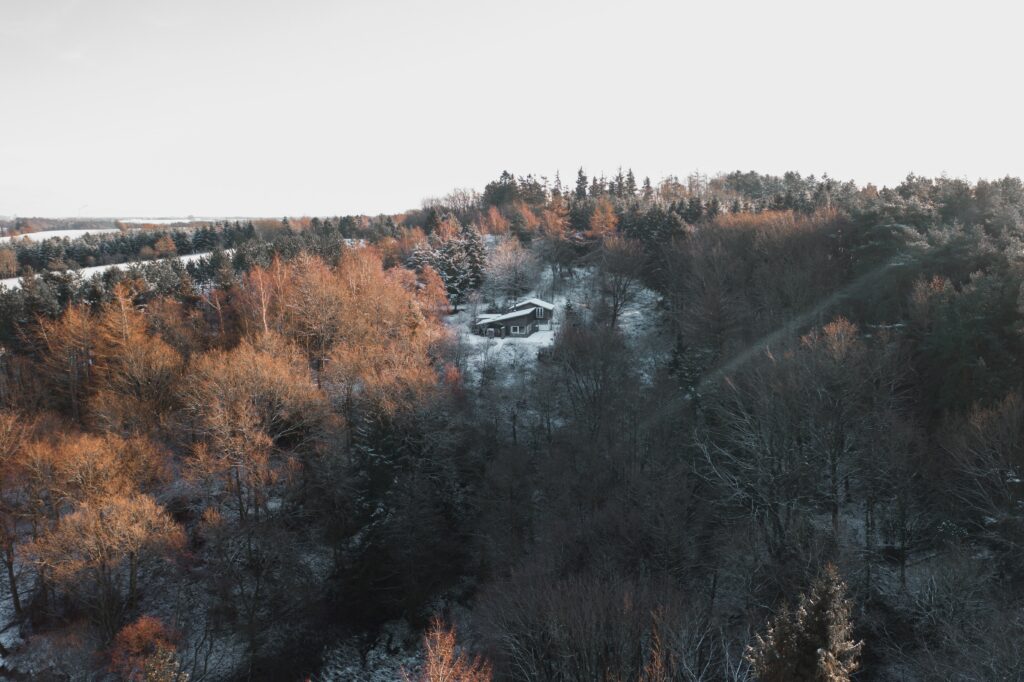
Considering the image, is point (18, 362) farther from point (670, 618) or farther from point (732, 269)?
point (732, 269)

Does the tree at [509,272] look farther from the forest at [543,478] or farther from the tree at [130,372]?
the tree at [130,372]

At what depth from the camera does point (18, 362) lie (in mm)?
34219

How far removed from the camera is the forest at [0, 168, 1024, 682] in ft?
59.0

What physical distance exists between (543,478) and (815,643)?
61.1 feet

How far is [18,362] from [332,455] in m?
24.4

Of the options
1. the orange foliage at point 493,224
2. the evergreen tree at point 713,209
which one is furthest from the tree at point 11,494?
the evergreen tree at point 713,209

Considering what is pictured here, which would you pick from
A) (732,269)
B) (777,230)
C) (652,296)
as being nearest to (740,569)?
(732,269)

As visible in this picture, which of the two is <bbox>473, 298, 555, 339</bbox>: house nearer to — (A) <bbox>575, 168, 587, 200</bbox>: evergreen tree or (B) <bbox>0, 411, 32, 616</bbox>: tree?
(B) <bbox>0, 411, 32, 616</bbox>: tree

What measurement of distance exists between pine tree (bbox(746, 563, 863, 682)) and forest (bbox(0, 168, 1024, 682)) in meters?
0.06

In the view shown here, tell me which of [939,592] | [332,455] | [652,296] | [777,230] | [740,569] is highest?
[777,230]

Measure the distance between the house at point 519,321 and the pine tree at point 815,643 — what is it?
127 feet

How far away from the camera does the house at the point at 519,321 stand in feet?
161

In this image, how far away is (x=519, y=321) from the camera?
49.2 m

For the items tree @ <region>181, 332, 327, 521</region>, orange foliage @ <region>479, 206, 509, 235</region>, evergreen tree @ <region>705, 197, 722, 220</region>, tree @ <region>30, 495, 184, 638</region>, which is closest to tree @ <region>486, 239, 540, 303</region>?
orange foliage @ <region>479, 206, 509, 235</region>
